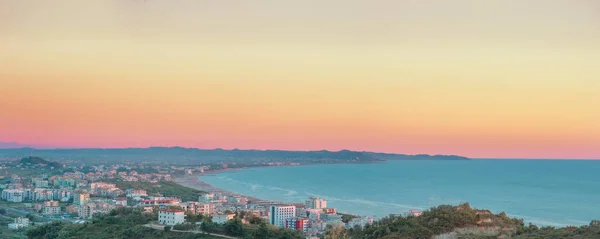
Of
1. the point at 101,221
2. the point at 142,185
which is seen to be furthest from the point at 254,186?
the point at 101,221

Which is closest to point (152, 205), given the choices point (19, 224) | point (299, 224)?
point (19, 224)

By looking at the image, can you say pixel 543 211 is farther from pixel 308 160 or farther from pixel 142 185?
pixel 308 160

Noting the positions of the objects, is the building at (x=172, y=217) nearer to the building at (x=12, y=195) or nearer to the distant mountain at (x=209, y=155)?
the building at (x=12, y=195)

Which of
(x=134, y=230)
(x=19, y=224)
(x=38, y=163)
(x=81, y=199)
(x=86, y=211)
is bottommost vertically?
(x=19, y=224)

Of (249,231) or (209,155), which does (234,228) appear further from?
(209,155)

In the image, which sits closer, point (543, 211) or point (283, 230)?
point (283, 230)

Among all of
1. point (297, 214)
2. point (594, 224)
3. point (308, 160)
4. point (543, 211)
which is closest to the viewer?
point (594, 224)
